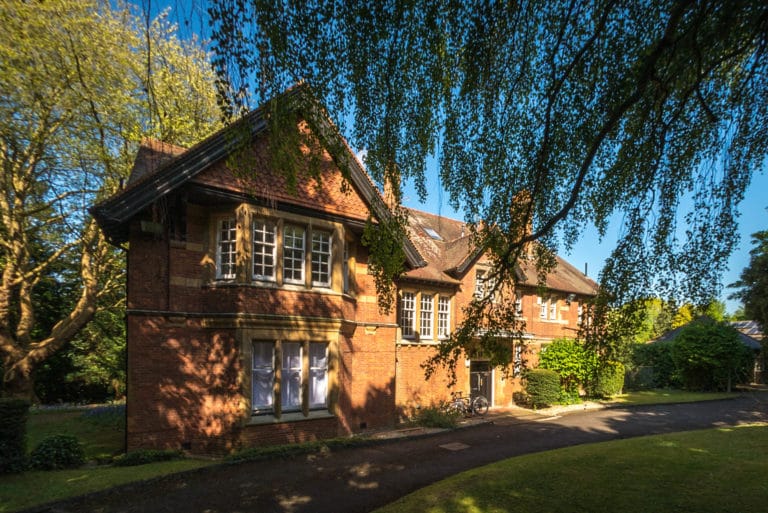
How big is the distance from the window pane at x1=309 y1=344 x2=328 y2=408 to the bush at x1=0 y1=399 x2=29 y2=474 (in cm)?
676

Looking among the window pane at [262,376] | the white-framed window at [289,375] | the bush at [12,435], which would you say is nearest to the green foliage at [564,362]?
the white-framed window at [289,375]

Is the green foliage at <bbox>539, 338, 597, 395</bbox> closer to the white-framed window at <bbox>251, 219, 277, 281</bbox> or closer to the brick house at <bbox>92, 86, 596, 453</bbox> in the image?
the brick house at <bbox>92, 86, 596, 453</bbox>

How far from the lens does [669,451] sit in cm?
1119

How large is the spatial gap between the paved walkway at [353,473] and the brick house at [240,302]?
1825 mm

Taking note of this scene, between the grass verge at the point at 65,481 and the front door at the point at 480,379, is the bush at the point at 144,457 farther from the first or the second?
the front door at the point at 480,379

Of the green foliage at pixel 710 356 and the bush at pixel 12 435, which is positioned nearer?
the bush at pixel 12 435

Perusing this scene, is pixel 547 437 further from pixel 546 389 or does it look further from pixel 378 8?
pixel 378 8

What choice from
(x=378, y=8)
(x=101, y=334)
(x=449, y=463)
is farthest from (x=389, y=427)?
(x=101, y=334)

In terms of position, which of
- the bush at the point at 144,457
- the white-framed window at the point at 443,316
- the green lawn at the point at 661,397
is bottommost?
the green lawn at the point at 661,397

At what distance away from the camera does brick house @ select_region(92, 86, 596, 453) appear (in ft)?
34.6

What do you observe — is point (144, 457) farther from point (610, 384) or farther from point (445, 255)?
point (610, 384)

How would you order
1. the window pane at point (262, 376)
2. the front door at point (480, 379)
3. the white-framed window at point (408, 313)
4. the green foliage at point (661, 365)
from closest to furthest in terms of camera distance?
the window pane at point (262, 376) → the white-framed window at point (408, 313) → the front door at point (480, 379) → the green foliage at point (661, 365)

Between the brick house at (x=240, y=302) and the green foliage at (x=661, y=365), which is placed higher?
the brick house at (x=240, y=302)

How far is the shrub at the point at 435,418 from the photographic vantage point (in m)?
15.6
